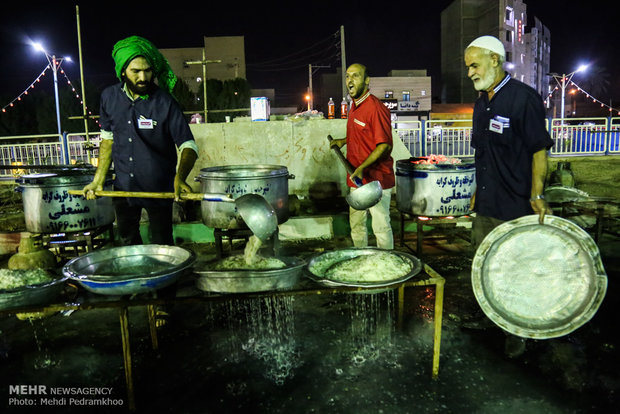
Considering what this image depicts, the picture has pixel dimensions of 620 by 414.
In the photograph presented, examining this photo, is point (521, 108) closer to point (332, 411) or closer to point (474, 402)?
point (474, 402)

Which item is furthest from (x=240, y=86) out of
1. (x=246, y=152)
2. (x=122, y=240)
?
(x=122, y=240)

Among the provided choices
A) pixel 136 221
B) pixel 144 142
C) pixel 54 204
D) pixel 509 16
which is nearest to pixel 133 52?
pixel 144 142

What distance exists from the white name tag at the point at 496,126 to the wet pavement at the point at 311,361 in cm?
174

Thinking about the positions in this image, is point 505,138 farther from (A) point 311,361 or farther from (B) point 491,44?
(A) point 311,361

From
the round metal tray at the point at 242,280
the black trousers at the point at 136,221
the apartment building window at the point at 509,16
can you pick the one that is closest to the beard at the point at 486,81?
the round metal tray at the point at 242,280

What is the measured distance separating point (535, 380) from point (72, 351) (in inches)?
142

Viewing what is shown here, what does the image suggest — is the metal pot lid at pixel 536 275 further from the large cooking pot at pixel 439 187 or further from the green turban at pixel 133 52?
the green turban at pixel 133 52

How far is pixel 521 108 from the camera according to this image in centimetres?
283

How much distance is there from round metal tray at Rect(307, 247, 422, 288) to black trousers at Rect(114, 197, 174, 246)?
1.53 m

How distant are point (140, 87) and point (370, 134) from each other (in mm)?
2338

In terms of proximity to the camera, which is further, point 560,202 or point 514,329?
point 560,202

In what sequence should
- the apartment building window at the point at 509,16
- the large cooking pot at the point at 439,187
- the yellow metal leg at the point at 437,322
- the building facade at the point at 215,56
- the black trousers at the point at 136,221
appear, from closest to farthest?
the yellow metal leg at the point at 437,322
the black trousers at the point at 136,221
the large cooking pot at the point at 439,187
the apartment building window at the point at 509,16
the building facade at the point at 215,56

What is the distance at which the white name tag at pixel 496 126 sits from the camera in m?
2.94

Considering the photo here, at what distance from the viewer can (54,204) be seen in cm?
439
